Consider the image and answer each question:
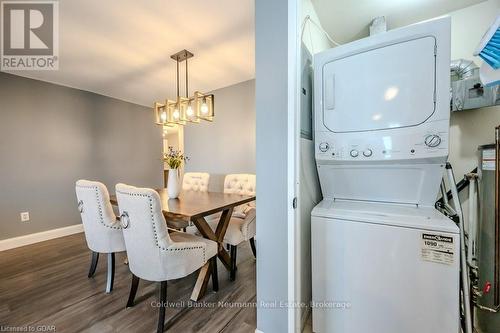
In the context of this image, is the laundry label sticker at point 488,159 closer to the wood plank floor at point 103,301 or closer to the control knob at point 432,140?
the control knob at point 432,140

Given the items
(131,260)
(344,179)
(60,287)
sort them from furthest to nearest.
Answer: (60,287) < (131,260) < (344,179)

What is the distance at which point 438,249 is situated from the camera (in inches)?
38.8

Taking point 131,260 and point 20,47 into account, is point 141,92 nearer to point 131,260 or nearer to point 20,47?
point 20,47

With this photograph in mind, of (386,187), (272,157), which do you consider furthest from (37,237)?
(386,187)

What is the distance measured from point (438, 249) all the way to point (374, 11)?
1.68 meters

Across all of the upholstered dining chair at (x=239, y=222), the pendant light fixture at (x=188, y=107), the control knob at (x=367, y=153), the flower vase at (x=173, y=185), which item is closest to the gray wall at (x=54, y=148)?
the pendant light fixture at (x=188, y=107)

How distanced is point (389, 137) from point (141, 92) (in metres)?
3.81

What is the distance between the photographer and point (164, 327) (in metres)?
1.44

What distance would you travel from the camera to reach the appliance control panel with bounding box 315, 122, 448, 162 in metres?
1.10

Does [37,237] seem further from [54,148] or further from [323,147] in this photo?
[323,147]

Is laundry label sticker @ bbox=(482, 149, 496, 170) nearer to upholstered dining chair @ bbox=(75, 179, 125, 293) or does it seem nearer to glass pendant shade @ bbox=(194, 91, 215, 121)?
glass pendant shade @ bbox=(194, 91, 215, 121)

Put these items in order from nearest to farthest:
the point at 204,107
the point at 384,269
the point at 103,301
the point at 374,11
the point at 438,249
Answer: the point at 438,249 < the point at 384,269 < the point at 374,11 < the point at 103,301 < the point at 204,107

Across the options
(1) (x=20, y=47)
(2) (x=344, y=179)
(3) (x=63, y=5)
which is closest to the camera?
(2) (x=344, y=179)

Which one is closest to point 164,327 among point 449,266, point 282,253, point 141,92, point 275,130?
point 282,253
